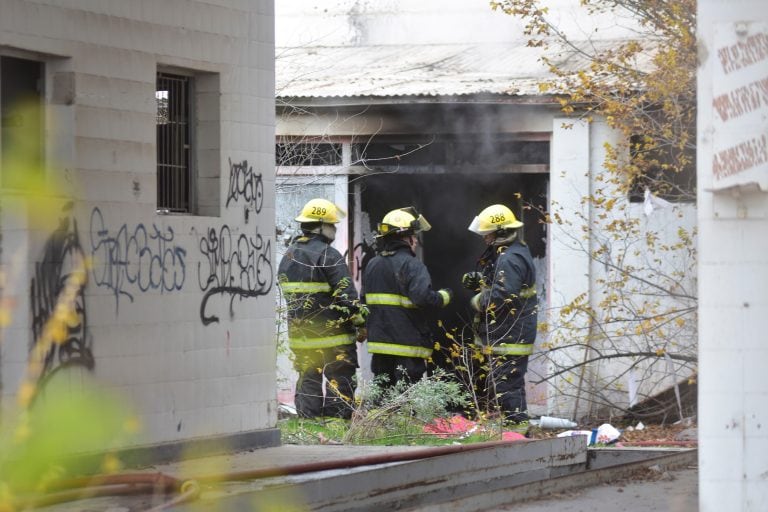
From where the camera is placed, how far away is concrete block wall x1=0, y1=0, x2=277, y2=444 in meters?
7.82

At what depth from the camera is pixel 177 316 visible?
8711 mm

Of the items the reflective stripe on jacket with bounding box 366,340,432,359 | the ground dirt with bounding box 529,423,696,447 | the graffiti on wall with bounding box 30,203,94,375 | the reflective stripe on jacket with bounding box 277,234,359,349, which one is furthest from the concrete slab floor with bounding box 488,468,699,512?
the reflective stripe on jacket with bounding box 277,234,359,349

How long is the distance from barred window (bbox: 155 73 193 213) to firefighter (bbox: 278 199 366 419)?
3.24 m

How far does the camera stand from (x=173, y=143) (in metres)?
9.03

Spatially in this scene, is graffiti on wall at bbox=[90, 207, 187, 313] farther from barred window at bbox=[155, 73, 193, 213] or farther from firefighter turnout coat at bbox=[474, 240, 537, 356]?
firefighter turnout coat at bbox=[474, 240, 537, 356]

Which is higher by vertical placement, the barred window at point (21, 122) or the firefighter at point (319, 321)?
the barred window at point (21, 122)

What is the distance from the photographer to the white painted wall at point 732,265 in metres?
6.84

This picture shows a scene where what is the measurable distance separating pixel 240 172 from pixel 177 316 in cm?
122

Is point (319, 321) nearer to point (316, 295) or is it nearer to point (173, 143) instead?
point (316, 295)

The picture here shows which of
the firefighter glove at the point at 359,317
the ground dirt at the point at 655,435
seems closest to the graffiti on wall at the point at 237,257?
the firefighter glove at the point at 359,317

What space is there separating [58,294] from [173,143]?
5.72ft

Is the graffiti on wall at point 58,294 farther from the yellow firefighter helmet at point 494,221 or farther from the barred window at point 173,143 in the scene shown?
the yellow firefighter helmet at point 494,221

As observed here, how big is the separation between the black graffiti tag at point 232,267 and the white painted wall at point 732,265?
348 cm

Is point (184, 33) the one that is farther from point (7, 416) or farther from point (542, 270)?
point (542, 270)
